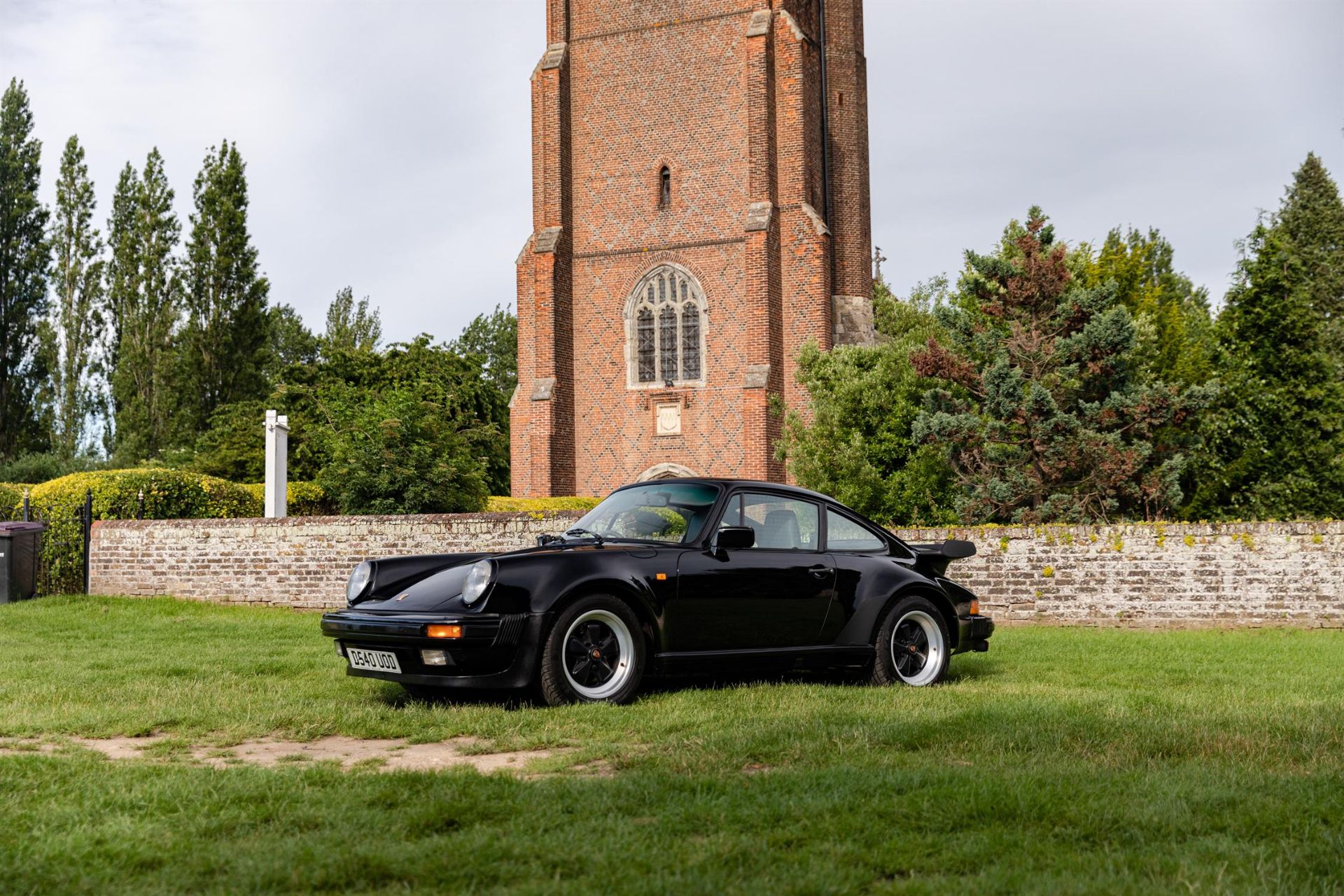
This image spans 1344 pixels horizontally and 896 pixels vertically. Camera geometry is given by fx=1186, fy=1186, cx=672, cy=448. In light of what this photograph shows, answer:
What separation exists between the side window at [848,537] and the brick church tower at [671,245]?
65.0ft

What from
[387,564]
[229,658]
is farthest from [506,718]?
[229,658]

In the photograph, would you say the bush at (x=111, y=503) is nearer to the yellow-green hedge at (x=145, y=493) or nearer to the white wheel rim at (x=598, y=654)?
the yellow-green hedge at (x=145, y=493)

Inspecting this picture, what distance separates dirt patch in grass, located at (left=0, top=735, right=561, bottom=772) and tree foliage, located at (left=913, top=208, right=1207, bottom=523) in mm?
12848

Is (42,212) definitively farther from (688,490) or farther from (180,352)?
(688,490)

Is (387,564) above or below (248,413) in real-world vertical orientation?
below

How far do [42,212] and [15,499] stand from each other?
29420mm

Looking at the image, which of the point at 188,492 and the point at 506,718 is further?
the point at 188,492

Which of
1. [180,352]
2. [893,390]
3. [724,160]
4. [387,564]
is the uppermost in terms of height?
[724,160]

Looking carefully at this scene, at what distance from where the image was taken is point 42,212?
136ft

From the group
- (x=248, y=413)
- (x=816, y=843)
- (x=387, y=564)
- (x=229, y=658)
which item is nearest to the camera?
(x=816, y=843)

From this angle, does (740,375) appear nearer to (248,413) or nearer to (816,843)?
(248,413)

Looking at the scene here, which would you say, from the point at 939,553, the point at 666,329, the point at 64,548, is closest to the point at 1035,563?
the point at 939,553

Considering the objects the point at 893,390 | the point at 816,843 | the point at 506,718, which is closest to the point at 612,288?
the point at 893,390

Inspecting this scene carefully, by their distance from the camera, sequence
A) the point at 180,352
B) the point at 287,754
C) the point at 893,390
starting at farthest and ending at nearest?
the point at 180,352 < the point at 893,390 < the point at 287,754
